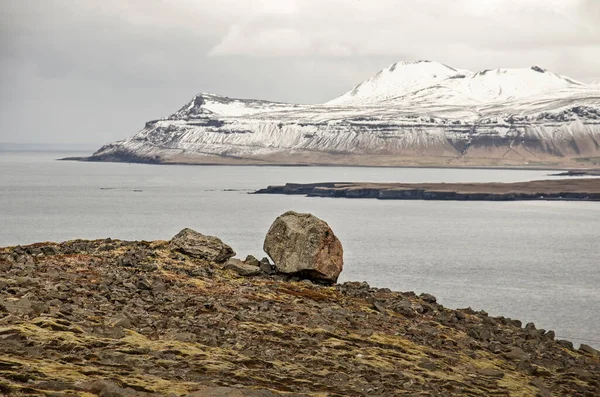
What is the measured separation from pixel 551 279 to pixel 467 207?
323 feet

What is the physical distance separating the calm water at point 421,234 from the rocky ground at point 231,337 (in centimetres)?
2165

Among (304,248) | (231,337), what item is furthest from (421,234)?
(231,337)

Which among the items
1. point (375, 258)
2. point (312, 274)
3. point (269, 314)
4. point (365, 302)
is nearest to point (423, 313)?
point (365, 302)

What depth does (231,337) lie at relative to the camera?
67.3 ft

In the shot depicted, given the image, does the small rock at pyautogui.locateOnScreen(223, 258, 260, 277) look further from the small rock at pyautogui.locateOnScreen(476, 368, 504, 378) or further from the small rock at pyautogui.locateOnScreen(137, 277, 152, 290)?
the small rock at pyautogui.locateOnScreen(476, 368, 504, 378)

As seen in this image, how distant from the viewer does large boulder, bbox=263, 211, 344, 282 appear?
2864cm

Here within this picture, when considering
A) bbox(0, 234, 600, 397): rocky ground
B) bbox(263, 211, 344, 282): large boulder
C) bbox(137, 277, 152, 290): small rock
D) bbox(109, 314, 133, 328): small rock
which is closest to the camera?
bbox(0, 234, 600, 397): rocky ground

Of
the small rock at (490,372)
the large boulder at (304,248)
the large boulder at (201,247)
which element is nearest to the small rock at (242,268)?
the large boulder at (201,247)

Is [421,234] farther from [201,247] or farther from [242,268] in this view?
[242,268]

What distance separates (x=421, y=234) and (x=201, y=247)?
87.0m

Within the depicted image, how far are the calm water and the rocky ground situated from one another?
21.7 meters

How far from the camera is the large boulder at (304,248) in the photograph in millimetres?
28641

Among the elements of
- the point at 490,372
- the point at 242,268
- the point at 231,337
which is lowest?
the point at 490,372

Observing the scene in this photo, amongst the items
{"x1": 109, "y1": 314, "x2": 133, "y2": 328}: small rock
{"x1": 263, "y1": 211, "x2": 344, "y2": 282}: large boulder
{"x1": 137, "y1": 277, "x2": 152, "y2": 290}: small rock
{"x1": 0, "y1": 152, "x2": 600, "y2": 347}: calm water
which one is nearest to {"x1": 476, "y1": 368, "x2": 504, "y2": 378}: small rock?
{"x1": 263, "y1": 211, "x2": 344, "y2": 282}: large boulder
